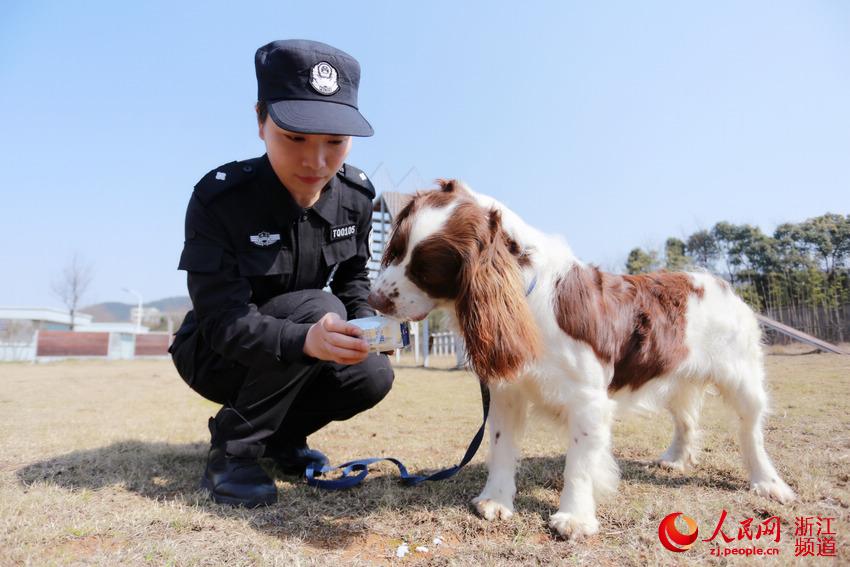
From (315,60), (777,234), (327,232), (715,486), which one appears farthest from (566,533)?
(777,234)

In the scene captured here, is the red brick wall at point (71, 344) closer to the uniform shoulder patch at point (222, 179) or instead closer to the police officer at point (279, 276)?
the police officer at point (279, 276)

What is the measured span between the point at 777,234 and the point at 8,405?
13.5m

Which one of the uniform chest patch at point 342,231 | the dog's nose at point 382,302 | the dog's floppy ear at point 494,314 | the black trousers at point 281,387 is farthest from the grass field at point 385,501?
the uniform chest patch at point 342,231

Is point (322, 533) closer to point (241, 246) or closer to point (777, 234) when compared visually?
point (241, 246)

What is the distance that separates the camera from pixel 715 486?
2.82 meters

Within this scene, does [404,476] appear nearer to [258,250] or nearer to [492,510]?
[492,510]

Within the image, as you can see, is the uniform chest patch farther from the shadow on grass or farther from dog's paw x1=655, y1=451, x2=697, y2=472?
dog's paw x1=655, y1=451, x2=697, y2=472

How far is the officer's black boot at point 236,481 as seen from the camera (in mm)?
2459

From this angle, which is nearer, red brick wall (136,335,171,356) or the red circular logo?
the red circular logo

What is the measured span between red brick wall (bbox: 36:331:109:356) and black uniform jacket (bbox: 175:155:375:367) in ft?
89.5

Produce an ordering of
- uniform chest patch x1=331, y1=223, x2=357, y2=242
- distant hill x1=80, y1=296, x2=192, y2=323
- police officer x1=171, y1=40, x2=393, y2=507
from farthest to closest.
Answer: distant hill x1=80, y1=296, x2=192, y2=323 → uniform chest patch x1=331, y1=223, x2=357, y2=242 → police officer x1=171, y1=40, x2=393, y2=507

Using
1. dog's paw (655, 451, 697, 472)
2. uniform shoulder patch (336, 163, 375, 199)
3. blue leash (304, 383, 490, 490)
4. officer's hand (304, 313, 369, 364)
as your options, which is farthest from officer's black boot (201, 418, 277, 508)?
dog's paw (655, 451, 697, 472)

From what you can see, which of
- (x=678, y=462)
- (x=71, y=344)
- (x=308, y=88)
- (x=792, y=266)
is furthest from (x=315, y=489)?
(x=71, y=344)

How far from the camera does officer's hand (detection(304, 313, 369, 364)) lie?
211 cm
